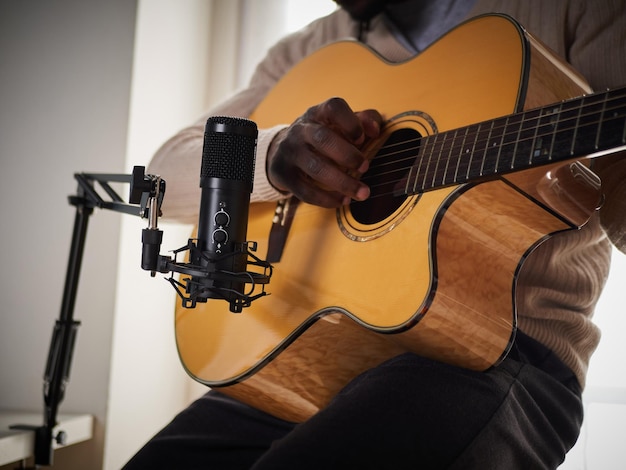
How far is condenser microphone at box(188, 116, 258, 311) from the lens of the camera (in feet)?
2.50

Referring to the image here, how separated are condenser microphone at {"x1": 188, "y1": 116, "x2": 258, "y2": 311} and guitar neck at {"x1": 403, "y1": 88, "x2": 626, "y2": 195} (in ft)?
0.79

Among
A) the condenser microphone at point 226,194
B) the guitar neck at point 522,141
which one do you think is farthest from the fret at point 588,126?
the condenser microphone at point 226,194

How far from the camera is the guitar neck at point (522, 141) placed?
64cm

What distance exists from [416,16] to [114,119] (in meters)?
0.94

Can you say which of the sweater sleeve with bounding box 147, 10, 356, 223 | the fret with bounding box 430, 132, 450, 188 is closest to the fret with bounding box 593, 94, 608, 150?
the fret with bounding box 430, 132, 450, 188

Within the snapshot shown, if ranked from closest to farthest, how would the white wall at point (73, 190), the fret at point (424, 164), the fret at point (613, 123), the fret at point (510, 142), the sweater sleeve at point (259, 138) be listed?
1. the fret at point (613, 123)
2. the fret at point (510, 142)
3. the fret at point (424, 164)
4. the sweater sleeve at point (259, 138)
5. the white wall at point (73, 190)

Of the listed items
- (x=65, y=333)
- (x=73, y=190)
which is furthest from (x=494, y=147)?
(x=73, y=190)

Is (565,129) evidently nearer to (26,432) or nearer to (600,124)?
(600,124)

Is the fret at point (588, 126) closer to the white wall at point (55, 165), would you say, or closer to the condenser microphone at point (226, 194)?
the condenser microphone at point (226, 194)

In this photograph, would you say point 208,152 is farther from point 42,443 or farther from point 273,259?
point 42,443

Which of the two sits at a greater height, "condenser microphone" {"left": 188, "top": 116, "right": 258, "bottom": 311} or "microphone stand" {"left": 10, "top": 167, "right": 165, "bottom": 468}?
"condenser microphone" {"left": 188, "top": 116, "right": 258, "bottom": 311}

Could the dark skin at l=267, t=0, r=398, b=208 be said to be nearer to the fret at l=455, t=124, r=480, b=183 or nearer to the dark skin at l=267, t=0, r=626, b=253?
the dark skin at l=267, t=0, r=626, b=253

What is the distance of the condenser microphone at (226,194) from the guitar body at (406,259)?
215 millimetres

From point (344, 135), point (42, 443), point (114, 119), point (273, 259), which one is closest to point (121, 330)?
point (42, 443)
